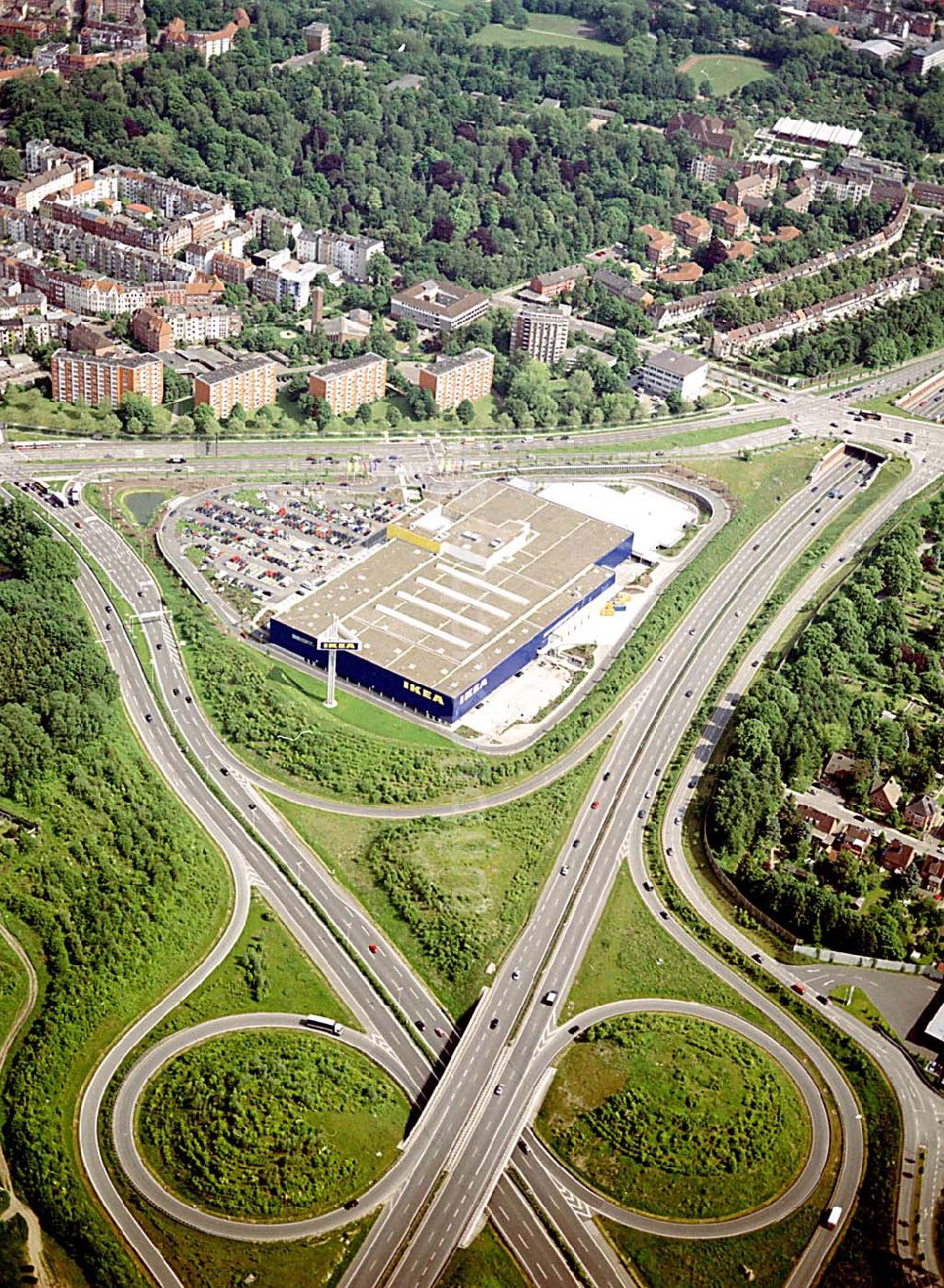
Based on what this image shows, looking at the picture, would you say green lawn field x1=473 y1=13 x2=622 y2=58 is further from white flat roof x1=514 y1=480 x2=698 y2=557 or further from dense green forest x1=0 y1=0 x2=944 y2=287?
white flat roof x1=514 y1=480 x2=698 y2=557

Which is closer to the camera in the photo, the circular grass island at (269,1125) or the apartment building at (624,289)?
the circular grass island at (269,1125)

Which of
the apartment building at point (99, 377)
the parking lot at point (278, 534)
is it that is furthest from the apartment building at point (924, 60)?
the apartment building at point (99, 377)

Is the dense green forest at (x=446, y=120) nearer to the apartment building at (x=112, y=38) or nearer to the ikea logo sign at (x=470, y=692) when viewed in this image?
the apartment building at (x=112, y=38)

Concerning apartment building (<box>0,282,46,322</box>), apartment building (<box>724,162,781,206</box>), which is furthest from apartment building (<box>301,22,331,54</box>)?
apartment building (<box>0,282,46,322</box>)

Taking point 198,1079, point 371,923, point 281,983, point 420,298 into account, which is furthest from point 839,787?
point 420,298

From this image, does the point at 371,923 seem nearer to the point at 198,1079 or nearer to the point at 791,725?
the point at 198,1079

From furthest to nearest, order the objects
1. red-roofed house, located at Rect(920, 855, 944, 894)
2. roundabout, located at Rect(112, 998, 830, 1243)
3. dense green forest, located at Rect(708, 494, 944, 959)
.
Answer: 1. red-roofed house, located at Rect(920, 855, 944, 894)
2. dense green forest, located at Rect(708, 494, 944, 959)
3. roundabout, located at Rect(112, 998, 830, 1243)

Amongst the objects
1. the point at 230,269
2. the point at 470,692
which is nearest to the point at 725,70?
the point at 230,269
